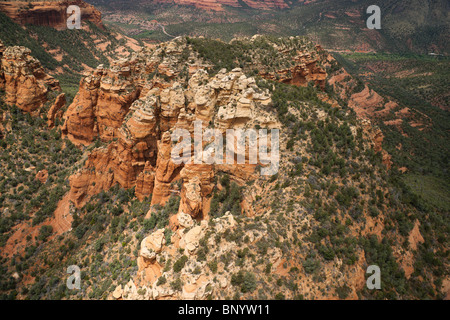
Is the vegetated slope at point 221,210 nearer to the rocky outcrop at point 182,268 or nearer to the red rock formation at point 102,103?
the rocky outcrop at point 182,268

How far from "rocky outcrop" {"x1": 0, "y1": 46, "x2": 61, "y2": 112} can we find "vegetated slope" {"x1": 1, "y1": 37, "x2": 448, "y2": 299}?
5.71m

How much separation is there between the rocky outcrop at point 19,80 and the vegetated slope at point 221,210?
225 inches

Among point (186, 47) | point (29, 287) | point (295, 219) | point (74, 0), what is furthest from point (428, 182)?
point (74, 0)

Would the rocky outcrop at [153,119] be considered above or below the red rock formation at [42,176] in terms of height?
above

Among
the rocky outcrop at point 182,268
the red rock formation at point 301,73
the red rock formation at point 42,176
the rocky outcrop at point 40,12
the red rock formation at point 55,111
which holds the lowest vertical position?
the red rock formation at point 42,176

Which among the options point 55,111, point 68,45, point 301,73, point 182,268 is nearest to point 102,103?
point 55,111

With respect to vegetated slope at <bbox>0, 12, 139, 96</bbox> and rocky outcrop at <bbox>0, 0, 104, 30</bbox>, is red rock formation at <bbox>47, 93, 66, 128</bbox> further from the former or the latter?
rocky outcrop at <bbox>0, 0, 104, 30</bbox>

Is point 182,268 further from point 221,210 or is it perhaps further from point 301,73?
point 301,73

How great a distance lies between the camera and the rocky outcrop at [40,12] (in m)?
108

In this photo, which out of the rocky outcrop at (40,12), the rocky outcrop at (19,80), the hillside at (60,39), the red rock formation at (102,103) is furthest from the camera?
the rocky outcrop at (40,12)

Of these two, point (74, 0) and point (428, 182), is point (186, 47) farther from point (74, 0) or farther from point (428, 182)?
point (74, 0)

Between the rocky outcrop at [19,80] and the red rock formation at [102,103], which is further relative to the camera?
the rocky outcrop at [19,80]

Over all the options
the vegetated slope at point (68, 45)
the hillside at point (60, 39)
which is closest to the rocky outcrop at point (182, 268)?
the vegetated slope at point (68, 45)

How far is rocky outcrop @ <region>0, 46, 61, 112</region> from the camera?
49.3 m
